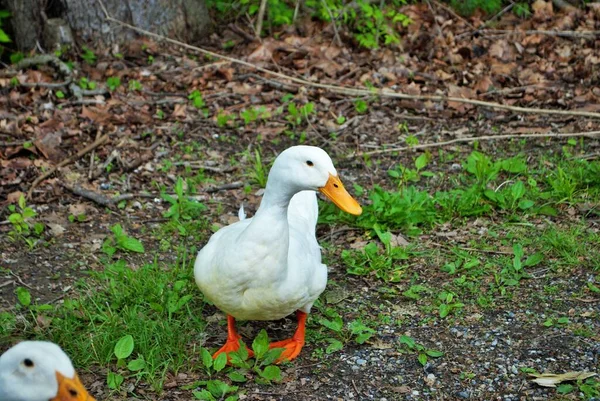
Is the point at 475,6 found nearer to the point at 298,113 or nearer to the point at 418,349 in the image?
the point at 298,113

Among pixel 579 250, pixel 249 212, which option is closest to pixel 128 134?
pixel 249 212

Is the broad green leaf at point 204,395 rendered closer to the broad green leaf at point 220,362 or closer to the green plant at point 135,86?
the broad green leaf at point 220,362

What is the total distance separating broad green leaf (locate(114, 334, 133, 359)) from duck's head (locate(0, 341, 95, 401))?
93 centimetres

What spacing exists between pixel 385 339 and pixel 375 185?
4.55 feet

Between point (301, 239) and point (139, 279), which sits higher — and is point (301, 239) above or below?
above

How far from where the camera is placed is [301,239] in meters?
3.97

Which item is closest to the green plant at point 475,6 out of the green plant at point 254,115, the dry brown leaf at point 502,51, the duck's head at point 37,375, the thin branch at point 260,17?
the dry brown leaf at point 502,51

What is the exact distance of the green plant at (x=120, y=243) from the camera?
474cm

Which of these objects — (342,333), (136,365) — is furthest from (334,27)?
(136,365)

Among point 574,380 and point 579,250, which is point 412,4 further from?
point 574,380

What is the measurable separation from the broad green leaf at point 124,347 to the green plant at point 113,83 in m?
3.48

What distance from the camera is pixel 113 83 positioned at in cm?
676

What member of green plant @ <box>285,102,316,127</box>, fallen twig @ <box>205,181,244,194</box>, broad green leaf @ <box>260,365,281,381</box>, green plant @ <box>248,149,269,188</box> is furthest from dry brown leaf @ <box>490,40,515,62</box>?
broad green leaf @ <box>260,365,281,381</box>

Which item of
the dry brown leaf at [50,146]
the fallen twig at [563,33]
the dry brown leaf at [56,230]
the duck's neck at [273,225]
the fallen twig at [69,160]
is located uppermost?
the duck's neck at [273,225]
